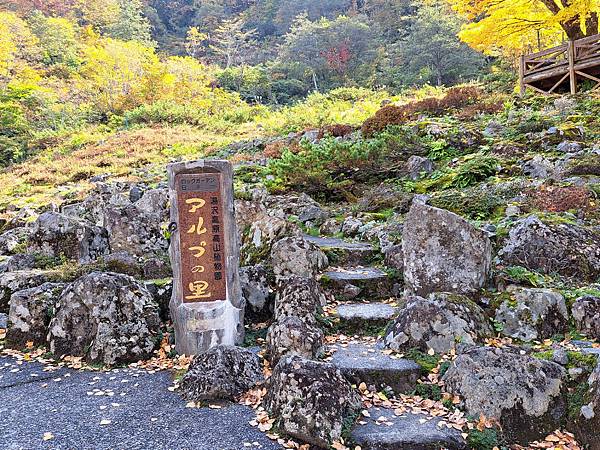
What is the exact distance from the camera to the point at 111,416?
3625mm

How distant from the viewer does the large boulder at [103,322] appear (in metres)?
4.67

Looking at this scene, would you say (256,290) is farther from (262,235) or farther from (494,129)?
(494,129)

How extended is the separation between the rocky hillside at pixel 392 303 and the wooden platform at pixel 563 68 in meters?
4.57

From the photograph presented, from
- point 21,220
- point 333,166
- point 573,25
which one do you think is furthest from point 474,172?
point 21,220

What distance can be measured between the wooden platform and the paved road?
41.5 feet

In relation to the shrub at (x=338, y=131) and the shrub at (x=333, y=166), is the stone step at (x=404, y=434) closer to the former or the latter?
the shrub at (x=333, y=166)

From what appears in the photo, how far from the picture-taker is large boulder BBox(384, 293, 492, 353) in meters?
4.13

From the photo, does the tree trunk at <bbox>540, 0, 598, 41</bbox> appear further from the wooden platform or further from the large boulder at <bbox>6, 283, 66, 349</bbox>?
the large boulder at <bbox>6, 283, 66, 349</bbox>

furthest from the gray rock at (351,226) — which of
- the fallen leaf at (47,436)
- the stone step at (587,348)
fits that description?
the fallen leaf at (47,436)

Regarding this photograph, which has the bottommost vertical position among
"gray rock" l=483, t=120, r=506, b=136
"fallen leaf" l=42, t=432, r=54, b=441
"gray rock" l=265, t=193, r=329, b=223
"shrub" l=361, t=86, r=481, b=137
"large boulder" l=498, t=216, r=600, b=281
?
"fallen leaf" l=42, t=432, r=54, b=441

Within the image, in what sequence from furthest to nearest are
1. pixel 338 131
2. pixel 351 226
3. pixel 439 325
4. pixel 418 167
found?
pixel 338 131 < pixel 418 167 < pixel 351 226 < pixel 439 325

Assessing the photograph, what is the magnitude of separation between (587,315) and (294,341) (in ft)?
8.09

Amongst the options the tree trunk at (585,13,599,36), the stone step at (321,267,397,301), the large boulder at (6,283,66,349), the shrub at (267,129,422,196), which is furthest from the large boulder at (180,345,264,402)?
the tree trunk at (585,13,599,36)

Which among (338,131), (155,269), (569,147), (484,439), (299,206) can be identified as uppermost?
(338,131)
